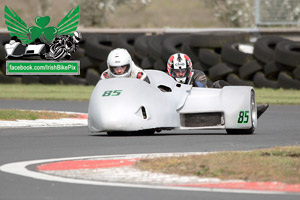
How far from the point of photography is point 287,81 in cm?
2778

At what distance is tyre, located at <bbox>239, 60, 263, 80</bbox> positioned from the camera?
28.2m

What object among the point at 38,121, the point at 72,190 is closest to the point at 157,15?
the point at 38,121

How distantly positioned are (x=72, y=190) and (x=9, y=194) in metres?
0.62

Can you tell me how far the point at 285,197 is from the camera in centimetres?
854

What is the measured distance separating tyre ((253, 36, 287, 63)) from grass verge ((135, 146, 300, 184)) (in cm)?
1670

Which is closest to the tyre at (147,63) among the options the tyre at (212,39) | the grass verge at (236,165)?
the tyre at (212,39)

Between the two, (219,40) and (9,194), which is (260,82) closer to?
(219,40)

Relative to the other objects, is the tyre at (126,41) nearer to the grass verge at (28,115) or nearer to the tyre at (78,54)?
the tyre at (78,54)

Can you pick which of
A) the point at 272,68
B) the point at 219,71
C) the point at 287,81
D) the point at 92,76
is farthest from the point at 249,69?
the point at 92,76

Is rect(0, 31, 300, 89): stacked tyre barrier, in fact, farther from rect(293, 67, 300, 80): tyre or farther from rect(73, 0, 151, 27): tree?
rect(73, 0, 151, 27): tree

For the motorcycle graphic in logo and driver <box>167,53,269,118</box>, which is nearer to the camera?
driver <box>167,53,269,118</box>

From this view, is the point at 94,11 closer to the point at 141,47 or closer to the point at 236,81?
the point at 141,47
